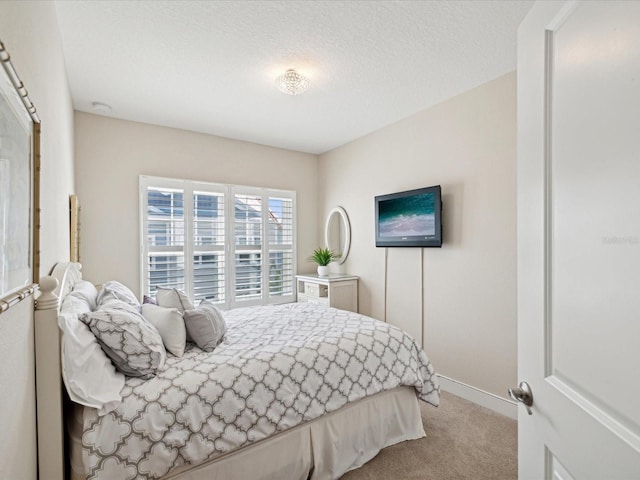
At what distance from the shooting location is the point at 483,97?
271cm

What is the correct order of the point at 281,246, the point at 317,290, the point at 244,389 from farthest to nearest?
the point at 281,246 < the point at 317,290 < the point at 244,389

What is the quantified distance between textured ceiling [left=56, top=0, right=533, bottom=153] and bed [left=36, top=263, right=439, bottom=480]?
151 centimetres

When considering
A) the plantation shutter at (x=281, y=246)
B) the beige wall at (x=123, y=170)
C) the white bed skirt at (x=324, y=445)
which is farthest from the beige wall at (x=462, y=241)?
the beige wall at (x=123, y=170)

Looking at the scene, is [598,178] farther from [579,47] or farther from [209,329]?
[209,329]

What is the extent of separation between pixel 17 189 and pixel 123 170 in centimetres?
280

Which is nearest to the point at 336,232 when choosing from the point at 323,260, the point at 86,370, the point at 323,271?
the point at 323,260

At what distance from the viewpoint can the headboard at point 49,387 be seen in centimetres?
121

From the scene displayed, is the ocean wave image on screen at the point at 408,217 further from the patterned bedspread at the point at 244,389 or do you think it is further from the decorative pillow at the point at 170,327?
the decorative pillow at the point at 170,327

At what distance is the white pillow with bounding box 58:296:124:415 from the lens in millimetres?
1299

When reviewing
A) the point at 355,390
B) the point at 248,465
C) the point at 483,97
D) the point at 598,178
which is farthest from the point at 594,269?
the point at 483,97

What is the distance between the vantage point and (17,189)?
921 millimetres

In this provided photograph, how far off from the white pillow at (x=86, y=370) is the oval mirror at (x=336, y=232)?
10.3 ft

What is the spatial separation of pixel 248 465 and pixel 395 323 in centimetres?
229

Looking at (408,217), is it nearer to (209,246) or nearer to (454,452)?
(454,452)
